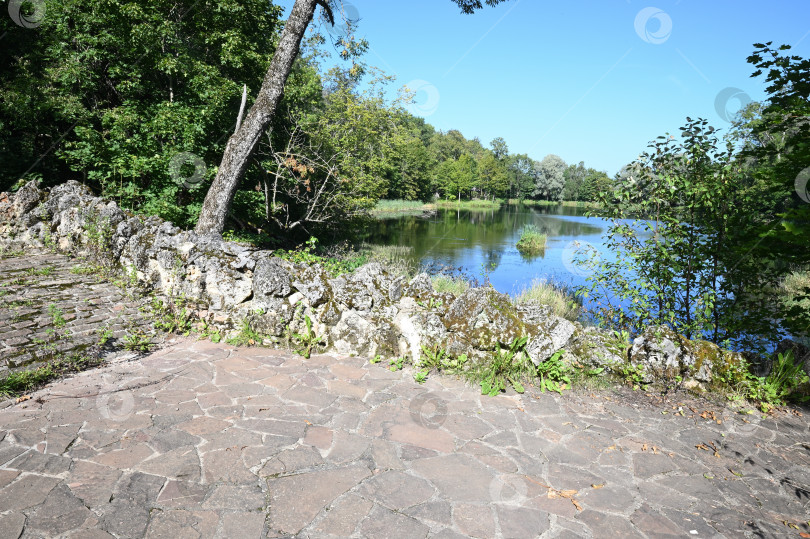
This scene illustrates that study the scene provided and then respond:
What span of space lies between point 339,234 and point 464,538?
14825 mm

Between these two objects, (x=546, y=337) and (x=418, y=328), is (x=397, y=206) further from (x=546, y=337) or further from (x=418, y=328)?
(x=546, y=337)

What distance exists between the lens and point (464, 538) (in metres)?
2.56

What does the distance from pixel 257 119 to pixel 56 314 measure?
4.61 meters

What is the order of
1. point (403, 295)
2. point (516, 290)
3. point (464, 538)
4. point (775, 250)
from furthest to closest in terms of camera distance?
point (516, 290), point (403, 295), point (775, 250), point (464, 538)

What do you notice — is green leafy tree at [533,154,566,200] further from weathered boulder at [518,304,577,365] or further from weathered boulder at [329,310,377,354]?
weathered boulder at [329,310,377,354]

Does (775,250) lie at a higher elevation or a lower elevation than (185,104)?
lower

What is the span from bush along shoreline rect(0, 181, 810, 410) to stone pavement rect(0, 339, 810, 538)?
37 centimetres

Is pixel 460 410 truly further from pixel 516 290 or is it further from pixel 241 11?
pixel 241 11

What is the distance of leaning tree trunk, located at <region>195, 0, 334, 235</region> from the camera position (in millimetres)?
7887

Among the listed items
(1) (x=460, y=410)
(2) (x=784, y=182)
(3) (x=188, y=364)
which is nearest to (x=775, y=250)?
(2) (x=784, y=182)

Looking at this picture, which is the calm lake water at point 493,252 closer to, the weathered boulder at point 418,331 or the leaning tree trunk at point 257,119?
the weathered boulder at point 418,331

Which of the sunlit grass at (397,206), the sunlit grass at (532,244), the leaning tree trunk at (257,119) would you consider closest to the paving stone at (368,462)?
the leaning tree trunk at (257,119)

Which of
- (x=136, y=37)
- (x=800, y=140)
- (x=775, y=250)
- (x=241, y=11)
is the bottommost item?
(x=775, y=250)

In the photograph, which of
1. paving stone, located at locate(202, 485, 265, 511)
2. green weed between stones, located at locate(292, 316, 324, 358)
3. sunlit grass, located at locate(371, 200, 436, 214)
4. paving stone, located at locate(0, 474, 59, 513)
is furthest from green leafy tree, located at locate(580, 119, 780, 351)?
sunlit grass, located at locate(371, 200, 436, 214)
